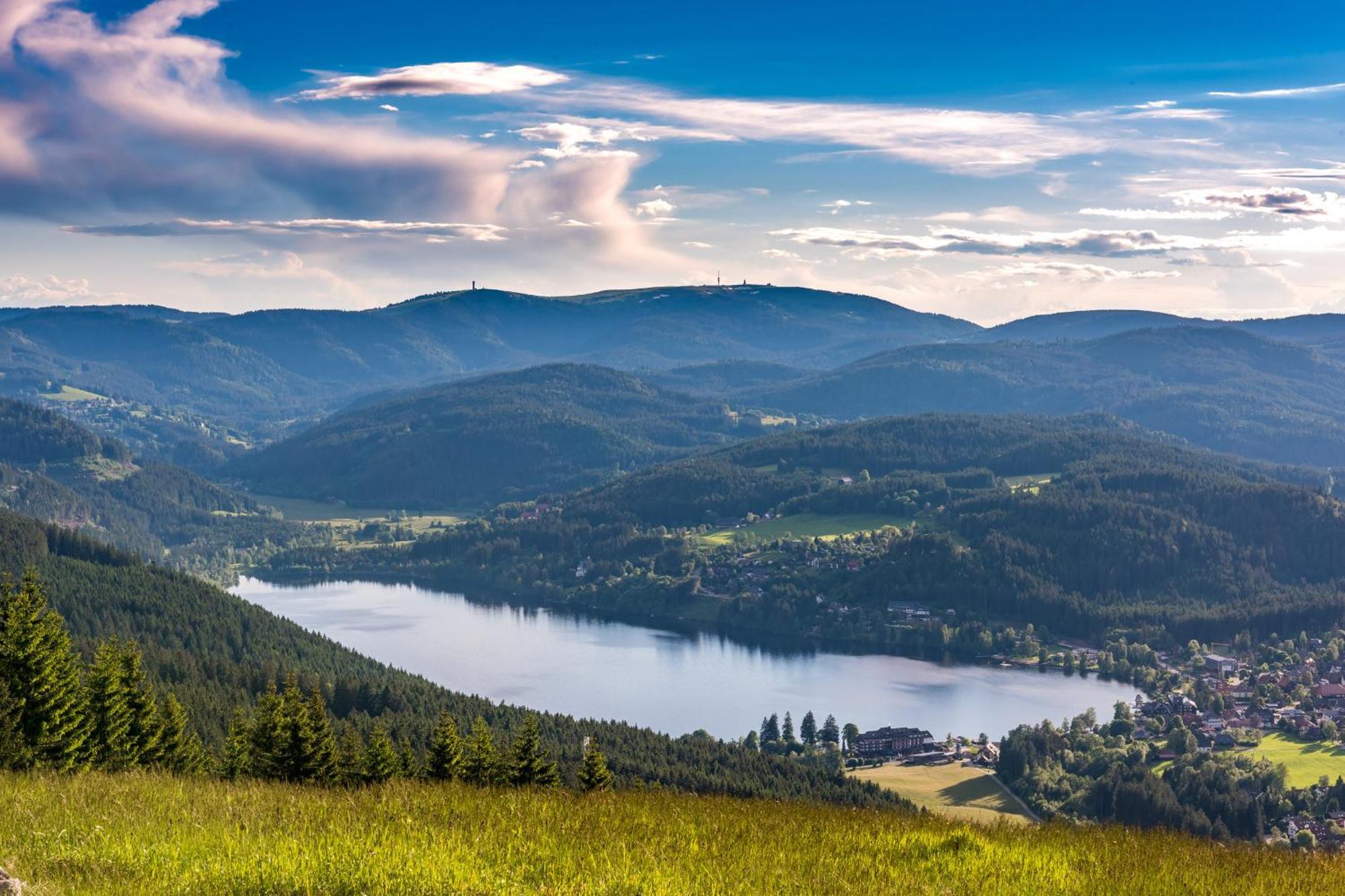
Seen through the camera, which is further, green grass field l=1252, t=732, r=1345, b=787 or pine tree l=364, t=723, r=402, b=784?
green grass field l=1252, t=732, r=1345, b=787

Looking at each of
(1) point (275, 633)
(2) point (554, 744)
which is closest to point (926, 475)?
(1) point (275, 633)

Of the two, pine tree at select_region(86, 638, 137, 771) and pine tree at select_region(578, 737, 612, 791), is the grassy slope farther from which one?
pine tree at select_region(86, 638, 137, 771)

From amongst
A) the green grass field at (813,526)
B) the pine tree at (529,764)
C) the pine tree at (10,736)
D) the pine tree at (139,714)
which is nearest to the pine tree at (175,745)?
the pine tree at (139,714)

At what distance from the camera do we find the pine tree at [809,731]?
81.7 meters

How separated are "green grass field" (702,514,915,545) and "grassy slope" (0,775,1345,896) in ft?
489

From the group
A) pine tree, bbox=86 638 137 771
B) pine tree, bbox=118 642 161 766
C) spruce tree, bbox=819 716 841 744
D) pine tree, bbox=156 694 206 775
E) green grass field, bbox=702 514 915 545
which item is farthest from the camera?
green grass field, bbox=702 514 915 545

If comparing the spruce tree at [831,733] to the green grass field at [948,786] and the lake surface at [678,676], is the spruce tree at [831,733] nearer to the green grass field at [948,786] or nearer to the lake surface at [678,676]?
the lake surface at [678,676]

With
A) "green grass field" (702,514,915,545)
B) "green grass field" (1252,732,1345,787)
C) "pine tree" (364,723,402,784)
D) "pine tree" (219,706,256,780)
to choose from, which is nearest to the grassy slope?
"pine tree" (219,706,256,780)

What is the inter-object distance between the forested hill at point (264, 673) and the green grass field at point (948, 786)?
5134 millimetres

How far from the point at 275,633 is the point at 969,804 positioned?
173 ft

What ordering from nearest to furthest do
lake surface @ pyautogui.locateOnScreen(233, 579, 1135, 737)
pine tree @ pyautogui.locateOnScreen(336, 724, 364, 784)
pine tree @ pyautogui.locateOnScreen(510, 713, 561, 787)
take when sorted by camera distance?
pine tree @ pyautogui.locateOnScreen(510, 713, 561, 787) → pine tree @ pyautogui.locateOnScreen(336, 724, 364, 784) → lake surface @ pyautogui.locateOnScreen(233, 579, 1135, 737)

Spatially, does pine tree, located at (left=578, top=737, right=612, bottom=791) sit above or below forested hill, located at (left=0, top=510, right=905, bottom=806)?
above

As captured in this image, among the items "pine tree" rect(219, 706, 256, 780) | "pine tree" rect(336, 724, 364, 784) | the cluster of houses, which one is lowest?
the cluster of houses

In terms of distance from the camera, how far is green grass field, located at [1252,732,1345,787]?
230ft
